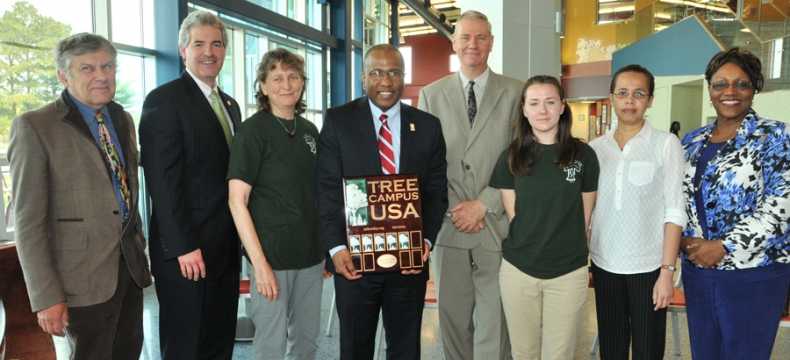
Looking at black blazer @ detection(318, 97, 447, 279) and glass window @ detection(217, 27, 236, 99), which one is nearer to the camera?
black blazer @ detection(318, 97, 447, 279)

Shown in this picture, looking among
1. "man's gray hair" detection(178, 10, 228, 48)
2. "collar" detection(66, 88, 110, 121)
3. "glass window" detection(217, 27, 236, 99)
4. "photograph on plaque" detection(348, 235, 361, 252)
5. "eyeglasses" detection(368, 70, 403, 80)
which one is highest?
"glass window" detection(217, 27, 236, 99)

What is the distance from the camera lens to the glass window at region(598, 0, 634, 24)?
17828 mm

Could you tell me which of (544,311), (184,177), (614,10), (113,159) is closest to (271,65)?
(184,177)

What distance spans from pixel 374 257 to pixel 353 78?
10154 millimetres

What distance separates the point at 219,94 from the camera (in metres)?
2.47

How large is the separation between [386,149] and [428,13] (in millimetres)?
14420

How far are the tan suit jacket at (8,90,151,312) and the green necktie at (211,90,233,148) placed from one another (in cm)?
50

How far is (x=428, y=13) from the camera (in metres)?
15.8

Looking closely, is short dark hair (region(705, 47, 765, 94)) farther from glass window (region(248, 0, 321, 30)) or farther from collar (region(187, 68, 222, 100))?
glass window (region(248, 0, 321, 30))

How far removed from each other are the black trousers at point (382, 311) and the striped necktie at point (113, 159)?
0.97m

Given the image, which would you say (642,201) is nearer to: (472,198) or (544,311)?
(544,311)

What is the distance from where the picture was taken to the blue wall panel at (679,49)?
1095cm

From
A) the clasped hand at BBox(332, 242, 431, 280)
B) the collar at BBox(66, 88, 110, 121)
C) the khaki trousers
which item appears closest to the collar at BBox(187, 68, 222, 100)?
the collar at BBox(66, 88, 110, 121)

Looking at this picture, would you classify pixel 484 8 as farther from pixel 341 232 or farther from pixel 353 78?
pixel 353 78
